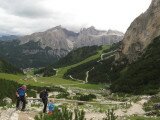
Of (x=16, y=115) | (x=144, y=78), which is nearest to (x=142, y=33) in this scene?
(x=144, y=78)

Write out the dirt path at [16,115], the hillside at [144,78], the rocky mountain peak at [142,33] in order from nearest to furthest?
the dirt path at [16,115] → the hillside at [144,78] → the rocky mountain peak at [142,33]

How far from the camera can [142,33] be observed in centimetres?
17200

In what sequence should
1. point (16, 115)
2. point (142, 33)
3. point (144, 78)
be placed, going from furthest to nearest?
point (142, 33), point (144, 78), point (16, 115)

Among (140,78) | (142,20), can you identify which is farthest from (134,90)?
(142,20)

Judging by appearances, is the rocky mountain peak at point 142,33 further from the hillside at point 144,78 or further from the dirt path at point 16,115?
the dirt path at point 16,115

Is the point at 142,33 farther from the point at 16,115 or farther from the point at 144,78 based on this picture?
the point at 16,115

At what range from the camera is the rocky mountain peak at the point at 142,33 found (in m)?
160

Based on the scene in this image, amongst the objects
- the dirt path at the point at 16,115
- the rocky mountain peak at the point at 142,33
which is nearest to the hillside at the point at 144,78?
the rocky mountain peak at the point at 142,33

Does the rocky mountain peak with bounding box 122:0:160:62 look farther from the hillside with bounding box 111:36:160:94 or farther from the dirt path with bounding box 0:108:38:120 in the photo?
the dirt path with bounding box 0:108:38:120

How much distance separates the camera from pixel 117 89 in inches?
4454

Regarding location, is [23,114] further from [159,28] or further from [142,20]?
[142,20]

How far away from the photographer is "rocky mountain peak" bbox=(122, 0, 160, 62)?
16038cm

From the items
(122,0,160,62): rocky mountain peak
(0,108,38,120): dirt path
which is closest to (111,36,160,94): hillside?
(122,0,160,62): rocky mountain peak

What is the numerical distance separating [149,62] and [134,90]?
20.9m
